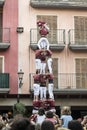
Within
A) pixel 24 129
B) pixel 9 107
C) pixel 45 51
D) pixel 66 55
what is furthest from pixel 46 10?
pixel 24 129

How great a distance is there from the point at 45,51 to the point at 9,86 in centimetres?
890

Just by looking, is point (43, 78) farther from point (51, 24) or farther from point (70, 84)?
point (51, 24)

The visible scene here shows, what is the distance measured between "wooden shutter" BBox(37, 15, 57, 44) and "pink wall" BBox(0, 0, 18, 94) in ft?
5.16

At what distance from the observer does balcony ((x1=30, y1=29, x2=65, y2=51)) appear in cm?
2578

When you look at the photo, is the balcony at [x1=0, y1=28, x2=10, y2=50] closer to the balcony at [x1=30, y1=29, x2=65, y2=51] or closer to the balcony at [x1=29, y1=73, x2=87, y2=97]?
the balcony at [x1=30, y1=29, x2=65, y2=51]

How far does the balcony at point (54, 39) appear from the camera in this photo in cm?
2578

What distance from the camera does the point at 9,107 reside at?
25.5 m

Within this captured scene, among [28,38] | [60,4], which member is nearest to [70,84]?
[28,38]

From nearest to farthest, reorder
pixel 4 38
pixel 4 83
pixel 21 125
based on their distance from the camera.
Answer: pixel 21 125, pixel 4 83, pixel 4 38

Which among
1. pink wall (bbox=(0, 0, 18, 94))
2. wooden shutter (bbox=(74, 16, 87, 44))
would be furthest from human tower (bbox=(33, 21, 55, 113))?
wooden shutter (bbox=(74, 16, 87, 44))

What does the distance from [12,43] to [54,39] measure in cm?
258

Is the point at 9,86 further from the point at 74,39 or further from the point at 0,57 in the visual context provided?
the point at 74,39

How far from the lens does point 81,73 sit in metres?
26.2

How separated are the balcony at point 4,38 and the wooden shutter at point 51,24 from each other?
213 centimetres
